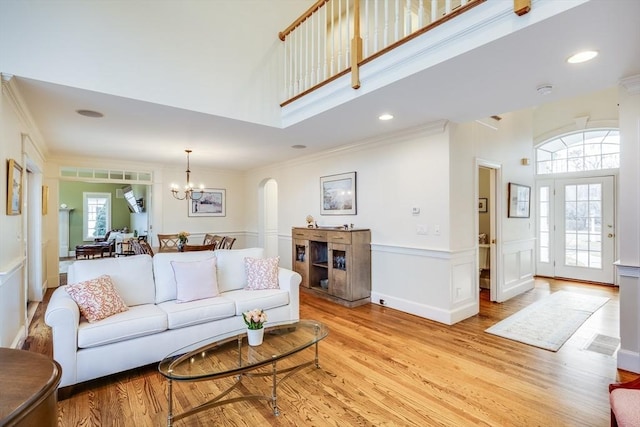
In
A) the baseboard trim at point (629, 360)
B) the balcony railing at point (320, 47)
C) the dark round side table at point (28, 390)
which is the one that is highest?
the balcony railing at point (320, 47)

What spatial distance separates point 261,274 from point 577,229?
6.17 meters

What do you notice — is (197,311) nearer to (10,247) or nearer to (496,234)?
(10,247)

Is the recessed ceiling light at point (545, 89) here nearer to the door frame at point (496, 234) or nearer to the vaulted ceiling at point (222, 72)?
the vaulted ceiling at point (222, 72)

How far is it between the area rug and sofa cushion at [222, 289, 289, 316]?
7.74ft

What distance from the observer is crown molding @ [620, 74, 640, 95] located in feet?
8.57

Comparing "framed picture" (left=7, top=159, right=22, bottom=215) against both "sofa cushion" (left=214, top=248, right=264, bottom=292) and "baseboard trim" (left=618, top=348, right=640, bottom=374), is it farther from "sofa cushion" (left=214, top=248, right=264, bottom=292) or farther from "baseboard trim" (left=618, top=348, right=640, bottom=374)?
"baseboard trim" (left=618, top=348, right=640, bottom=374)

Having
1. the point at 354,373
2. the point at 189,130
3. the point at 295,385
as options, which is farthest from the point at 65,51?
Result: the point at 354,373

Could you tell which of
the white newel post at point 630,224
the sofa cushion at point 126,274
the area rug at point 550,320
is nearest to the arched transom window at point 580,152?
the area rug at point 550,320

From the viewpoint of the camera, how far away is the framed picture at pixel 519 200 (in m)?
4.92

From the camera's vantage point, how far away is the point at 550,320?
390cm

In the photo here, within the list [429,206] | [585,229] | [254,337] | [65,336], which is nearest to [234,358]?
[254,337]

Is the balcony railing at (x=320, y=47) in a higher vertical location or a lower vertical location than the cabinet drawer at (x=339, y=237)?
higher

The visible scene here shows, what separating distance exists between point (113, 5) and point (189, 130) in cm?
149

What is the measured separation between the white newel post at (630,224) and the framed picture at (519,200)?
7.23 feet
